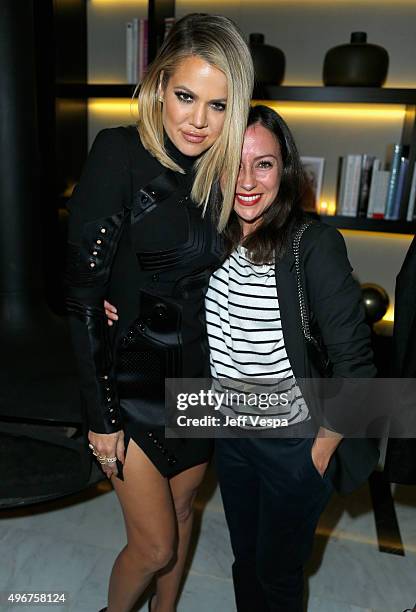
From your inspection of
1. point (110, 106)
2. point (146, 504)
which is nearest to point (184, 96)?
point (146, 504)

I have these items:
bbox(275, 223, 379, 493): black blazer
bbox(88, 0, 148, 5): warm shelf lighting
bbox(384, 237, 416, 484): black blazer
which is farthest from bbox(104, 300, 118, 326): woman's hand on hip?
bbox(88, 0, 148, 5): warm shelf lighting

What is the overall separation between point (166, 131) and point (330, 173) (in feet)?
6.93

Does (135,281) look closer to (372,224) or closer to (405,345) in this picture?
(405,345)

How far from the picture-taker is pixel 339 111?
3.18 m

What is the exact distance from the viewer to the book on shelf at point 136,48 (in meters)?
3.12

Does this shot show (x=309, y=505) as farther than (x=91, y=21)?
No

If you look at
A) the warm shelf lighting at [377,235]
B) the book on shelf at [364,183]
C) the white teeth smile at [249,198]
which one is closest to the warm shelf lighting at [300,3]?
the book on shelf at [364,183]

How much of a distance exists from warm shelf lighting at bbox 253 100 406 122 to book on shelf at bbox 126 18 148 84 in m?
0.66

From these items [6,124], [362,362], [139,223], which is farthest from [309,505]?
[6,124]

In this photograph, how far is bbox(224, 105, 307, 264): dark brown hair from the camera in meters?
1.32

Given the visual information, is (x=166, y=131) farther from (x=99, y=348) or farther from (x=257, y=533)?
(x=257, y=533)

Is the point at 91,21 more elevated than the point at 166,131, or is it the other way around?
the point at 91,21

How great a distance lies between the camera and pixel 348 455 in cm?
139

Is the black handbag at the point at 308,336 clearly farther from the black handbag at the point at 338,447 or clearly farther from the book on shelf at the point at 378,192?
the book on shelf at the point at 378,192
